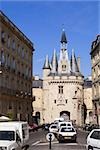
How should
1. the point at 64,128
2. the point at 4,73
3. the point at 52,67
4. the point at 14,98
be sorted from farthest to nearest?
the point at 52,67 < the point at 14,98 < the point at 4,73 < the point at 64,128

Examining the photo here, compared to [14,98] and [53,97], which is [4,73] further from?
[53,97]

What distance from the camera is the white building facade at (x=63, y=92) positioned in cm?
10269

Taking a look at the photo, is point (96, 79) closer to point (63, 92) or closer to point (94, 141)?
point (63, 92)

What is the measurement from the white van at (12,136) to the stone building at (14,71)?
106 feet

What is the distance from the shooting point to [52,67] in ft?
366

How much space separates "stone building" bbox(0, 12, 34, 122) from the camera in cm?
5488

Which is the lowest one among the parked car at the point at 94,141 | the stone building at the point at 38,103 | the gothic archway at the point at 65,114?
the parked car at the point at 94,141

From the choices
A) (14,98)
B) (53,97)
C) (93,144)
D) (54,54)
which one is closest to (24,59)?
(14,98)

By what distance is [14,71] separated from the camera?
2442 inches

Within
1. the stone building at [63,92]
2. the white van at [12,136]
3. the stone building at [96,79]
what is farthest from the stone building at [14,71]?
the white van at [12,136]

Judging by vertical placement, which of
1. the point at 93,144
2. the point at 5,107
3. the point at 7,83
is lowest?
the point at 93,144

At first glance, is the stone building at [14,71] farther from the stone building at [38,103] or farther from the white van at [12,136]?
the white van at [12,136]

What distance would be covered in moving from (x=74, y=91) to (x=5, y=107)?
49.8 meters

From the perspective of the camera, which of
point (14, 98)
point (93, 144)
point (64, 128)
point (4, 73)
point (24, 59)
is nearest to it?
point (93, 144)
